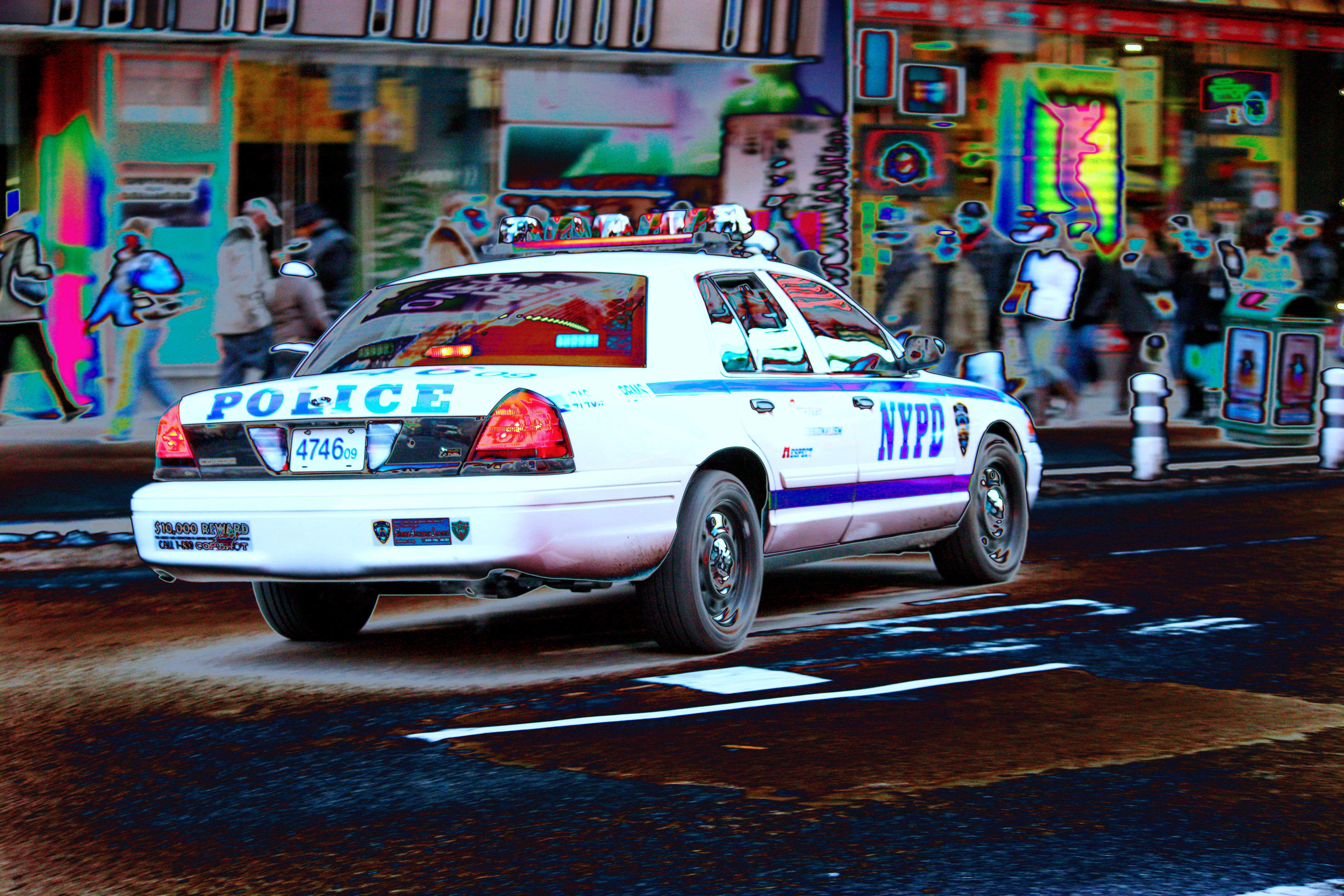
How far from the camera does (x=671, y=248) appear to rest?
7.68m

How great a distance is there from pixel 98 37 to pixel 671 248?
9163 mm

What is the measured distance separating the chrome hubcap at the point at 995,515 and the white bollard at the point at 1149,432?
7525mm

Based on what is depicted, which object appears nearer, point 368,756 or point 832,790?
point 832,790

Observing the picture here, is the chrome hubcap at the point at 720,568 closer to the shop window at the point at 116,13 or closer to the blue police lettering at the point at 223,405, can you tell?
the blue police lettering at the point at 223,405

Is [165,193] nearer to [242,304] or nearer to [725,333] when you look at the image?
[242,304]

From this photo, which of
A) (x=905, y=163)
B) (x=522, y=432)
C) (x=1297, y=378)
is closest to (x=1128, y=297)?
(x=1297, y=378)

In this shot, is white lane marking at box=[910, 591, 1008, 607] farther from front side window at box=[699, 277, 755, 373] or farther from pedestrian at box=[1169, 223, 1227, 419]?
pedestrian at box=[1169, 223, 1227, 419]

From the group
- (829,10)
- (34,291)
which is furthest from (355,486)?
(829,10)

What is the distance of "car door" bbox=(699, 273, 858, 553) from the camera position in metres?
7.20

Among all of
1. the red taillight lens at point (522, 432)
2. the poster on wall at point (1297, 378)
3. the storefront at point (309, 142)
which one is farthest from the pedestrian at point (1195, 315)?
the red taillight lens at point (522, 432)

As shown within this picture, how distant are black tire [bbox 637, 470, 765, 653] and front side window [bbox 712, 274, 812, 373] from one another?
27.2 inches

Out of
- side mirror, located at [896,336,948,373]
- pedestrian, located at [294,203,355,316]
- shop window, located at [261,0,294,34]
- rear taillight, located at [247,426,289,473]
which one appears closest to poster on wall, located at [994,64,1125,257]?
pedestrian, located at [294,203,355,316]

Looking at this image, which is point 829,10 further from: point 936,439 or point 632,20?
point 936,439

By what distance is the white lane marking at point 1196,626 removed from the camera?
7461 mm
